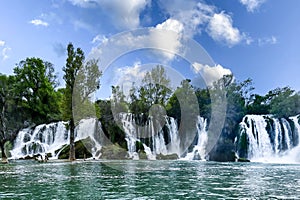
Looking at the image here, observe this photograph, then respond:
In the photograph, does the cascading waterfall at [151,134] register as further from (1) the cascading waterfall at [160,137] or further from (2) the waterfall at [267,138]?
(2) the waterfall at [267,138]

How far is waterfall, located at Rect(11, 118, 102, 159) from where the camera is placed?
45.4m

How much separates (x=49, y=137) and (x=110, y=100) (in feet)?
33.3

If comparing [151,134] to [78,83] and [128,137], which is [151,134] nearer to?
[128,137]

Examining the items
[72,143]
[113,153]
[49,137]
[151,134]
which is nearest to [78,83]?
[72,143]

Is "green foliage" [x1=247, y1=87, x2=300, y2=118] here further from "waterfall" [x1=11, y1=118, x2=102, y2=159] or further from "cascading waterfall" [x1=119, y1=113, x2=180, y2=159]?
"waterfall" [x1=11, y1=118, x2=102, y2=159]

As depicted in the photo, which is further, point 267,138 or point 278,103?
point 278,103

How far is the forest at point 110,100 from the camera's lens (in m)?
38.5

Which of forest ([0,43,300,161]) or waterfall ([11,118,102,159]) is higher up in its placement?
forest ([0,43,300,161])

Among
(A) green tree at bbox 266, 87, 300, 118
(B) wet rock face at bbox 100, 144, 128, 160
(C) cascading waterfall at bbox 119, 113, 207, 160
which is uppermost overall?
(A) green tree at bbox 266, 87, 300, 118

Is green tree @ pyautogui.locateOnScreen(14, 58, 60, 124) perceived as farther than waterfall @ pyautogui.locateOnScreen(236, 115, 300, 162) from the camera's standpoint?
Yes

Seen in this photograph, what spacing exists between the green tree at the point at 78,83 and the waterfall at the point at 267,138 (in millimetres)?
19935

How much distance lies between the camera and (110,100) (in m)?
48.9

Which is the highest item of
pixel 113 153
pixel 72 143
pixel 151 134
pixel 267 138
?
pixel 151 134

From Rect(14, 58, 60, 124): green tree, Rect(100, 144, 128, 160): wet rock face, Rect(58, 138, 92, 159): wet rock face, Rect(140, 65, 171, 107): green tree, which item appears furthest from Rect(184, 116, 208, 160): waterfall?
Rect(14, 58, 60, 124): green tree
